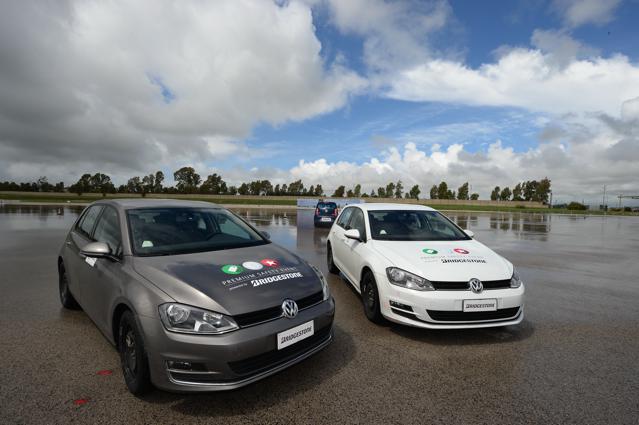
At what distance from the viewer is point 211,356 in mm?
2385

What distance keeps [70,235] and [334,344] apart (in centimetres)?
381

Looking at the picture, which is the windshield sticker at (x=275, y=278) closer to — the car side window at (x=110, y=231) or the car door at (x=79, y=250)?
the car side window at (x=110, y=231)

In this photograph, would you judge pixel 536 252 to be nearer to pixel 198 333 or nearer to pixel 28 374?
pixel 198 333

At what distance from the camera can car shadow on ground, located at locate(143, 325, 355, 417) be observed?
2.58 m

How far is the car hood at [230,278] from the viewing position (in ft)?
8.39

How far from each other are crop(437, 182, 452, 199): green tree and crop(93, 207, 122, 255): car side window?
121539mm

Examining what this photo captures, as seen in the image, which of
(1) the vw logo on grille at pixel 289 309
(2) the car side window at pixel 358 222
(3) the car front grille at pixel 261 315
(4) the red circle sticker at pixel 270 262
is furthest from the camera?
(2) the car side window at pixel 358 222

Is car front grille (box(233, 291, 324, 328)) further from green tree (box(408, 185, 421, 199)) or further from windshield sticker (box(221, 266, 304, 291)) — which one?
green tree (box(408, 185, 421, 199))

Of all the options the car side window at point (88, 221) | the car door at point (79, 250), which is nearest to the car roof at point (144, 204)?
the car side window at point (88, 221)

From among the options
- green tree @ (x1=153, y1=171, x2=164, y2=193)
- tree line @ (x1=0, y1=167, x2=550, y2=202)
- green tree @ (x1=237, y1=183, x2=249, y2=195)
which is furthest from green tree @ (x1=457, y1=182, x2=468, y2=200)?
green tree @ (x1=153, y1=171, x2=164, y2=193)

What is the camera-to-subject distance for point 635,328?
439cm

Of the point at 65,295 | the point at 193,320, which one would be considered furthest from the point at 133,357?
the point at 65,295

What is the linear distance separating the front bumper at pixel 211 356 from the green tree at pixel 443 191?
122m

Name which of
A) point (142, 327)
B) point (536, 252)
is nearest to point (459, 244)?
point (142, 327)
